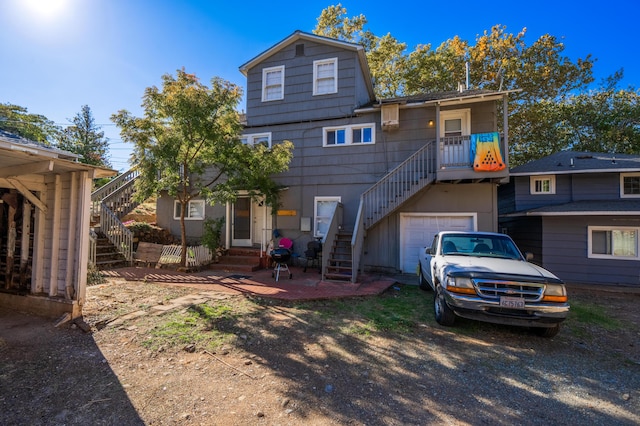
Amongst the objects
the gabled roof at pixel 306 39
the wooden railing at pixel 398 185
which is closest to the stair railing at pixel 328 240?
the wooden railing at pixel 398 185

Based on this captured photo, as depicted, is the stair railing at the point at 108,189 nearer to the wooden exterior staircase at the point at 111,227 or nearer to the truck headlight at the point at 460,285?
the wooden exterior staircase at the point at 111,227

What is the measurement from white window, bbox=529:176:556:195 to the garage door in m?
4.29

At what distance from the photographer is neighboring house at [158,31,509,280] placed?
9.28 m

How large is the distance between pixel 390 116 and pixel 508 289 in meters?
7.60

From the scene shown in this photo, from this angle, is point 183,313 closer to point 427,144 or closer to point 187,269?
point 187,269

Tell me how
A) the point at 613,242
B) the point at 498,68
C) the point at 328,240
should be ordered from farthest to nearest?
the point at 498,68 → the point at 613,242 → the point at 328,240

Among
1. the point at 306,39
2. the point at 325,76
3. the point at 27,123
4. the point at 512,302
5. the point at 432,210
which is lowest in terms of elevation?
the point at 512,302

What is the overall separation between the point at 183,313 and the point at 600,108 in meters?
25.0

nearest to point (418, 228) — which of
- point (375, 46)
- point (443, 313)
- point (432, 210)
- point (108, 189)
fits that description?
point (432, 210)

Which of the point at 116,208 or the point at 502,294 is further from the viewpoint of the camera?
the point at 116,208

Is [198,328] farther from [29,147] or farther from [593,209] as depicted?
[593,209]

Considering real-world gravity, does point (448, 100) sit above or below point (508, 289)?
above

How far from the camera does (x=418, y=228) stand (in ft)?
33.4

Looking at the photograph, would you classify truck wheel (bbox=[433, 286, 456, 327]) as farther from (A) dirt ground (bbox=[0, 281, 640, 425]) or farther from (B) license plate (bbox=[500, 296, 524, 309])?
(B) license plate (bbox=[500, 296, 524, 309])
